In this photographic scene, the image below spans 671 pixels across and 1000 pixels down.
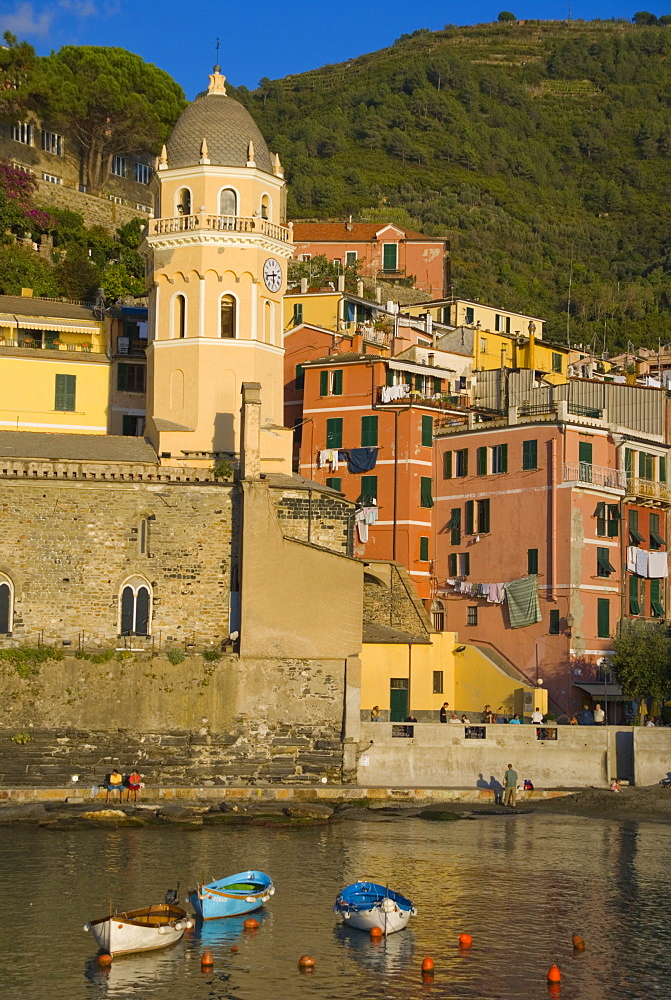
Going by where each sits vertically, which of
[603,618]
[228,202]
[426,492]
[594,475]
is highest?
[228,202]

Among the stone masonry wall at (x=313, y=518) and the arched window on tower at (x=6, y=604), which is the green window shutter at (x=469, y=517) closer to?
the stone masonry wall at (x=313, y=518)

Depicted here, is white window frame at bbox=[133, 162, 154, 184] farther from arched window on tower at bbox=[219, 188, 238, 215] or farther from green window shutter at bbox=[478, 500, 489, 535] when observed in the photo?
green window shutter at bbox=[478, 500, 489, 535]

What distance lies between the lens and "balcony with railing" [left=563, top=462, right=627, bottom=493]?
57594mm

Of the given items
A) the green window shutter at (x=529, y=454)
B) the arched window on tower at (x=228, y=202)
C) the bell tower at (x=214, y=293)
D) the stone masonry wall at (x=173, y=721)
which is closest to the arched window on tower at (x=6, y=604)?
the stone masonry wall at (x=173, y=721)

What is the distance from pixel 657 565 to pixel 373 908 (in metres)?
30.2

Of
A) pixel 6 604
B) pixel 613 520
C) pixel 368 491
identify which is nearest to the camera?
pixel 6 604

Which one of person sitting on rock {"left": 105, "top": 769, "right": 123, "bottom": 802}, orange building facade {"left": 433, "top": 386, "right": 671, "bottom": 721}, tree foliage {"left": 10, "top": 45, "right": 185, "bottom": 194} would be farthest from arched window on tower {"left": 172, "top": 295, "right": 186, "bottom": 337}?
tree foliage {"left": 10, "top": 45, "right": 185, "bottom": 194}

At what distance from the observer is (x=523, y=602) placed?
189ft

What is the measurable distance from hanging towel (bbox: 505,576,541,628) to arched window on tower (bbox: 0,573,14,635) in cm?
1920

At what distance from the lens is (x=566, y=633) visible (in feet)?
184

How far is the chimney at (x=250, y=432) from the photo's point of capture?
1938 inches

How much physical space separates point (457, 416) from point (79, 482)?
20.2m

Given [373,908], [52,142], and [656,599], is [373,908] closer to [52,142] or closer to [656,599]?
[656,599]

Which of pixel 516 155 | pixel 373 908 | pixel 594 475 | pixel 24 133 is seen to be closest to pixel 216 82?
pixel 594 475
